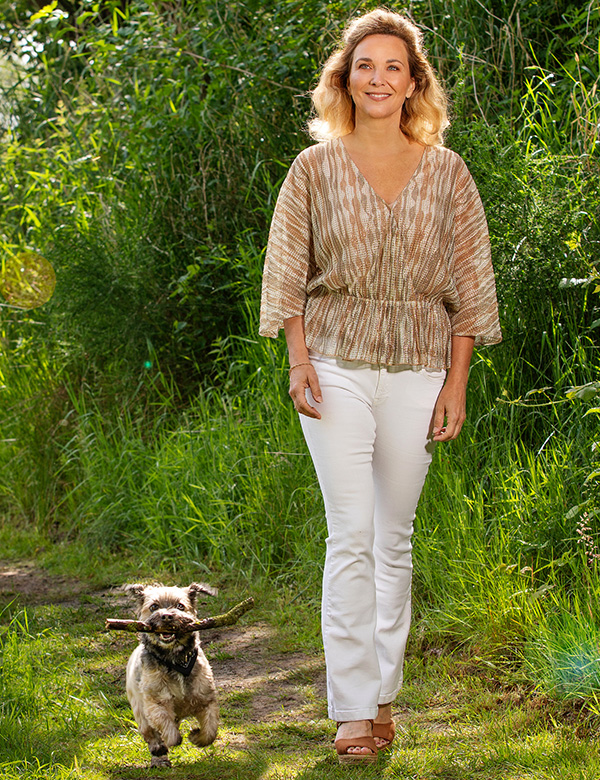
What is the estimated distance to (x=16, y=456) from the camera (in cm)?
829

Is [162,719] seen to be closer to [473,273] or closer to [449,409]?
[449,409]

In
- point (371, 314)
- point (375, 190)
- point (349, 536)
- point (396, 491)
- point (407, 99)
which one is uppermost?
point (407, 99)

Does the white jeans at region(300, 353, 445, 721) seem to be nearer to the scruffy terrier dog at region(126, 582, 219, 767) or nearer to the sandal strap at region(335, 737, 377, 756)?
the sandal strap at region(335, 737, 377, 756)

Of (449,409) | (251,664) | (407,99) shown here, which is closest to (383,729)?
(449,409)

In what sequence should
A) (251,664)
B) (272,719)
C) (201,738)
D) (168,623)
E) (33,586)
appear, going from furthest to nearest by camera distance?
(33,586) → (251,664) → (272,719) → (201,738) → (168,623)

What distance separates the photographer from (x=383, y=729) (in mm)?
3682

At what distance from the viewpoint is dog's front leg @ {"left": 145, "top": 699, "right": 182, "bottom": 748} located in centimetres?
368

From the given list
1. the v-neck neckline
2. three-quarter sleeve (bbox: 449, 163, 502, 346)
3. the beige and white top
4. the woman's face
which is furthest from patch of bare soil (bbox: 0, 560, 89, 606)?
the woman's face

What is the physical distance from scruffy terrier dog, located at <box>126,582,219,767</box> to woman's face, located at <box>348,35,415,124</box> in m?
1.92

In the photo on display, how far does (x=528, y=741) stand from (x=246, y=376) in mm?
4099

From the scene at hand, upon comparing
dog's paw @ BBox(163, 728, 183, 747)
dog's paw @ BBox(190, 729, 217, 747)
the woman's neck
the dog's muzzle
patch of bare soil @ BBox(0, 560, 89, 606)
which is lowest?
patch of bare soil @ BBox(0, 560, 89, 606)

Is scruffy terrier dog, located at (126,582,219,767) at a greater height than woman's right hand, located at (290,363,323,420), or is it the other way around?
woman's right hand, located at (290,363,323,420)

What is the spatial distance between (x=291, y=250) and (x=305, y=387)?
48 centimetres

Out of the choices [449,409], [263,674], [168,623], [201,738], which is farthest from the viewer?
[263,674]
